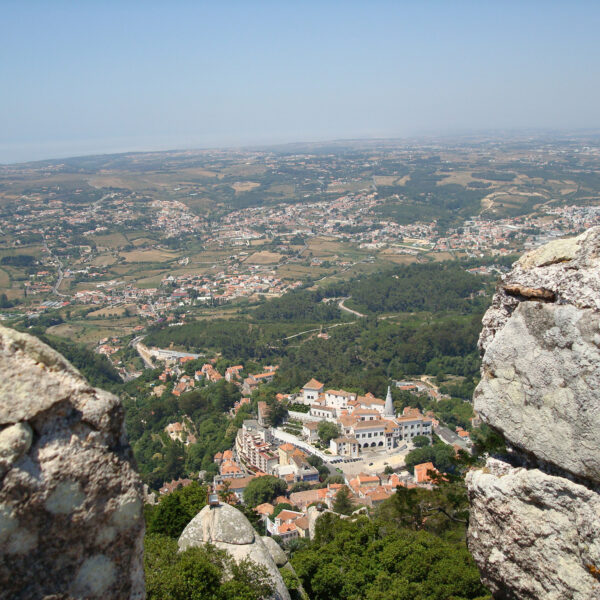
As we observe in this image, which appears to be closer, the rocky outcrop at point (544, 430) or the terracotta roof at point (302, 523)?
the rocky outcrop at point (544, 430)

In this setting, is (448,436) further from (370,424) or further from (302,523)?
(302,523)

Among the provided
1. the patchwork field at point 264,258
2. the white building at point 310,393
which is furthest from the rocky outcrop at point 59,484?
the patchwork field at point 264,258

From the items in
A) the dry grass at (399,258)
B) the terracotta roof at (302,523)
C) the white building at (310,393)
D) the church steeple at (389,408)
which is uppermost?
the terracotta roof at (302,523)

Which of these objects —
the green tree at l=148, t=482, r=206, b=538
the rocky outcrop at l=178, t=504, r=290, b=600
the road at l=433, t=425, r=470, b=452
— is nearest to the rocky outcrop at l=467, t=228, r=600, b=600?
the rocky outcrop at l=178, t=504, r=290, b=600

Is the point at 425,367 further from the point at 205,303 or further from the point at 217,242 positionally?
the point at 217,242

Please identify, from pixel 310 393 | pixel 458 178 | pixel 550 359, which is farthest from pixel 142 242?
pixel 550 359

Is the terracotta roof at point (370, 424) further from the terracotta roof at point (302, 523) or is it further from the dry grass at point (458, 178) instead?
the dry grass at point (458, 178)

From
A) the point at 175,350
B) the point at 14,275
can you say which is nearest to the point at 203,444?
the point at 175,350
